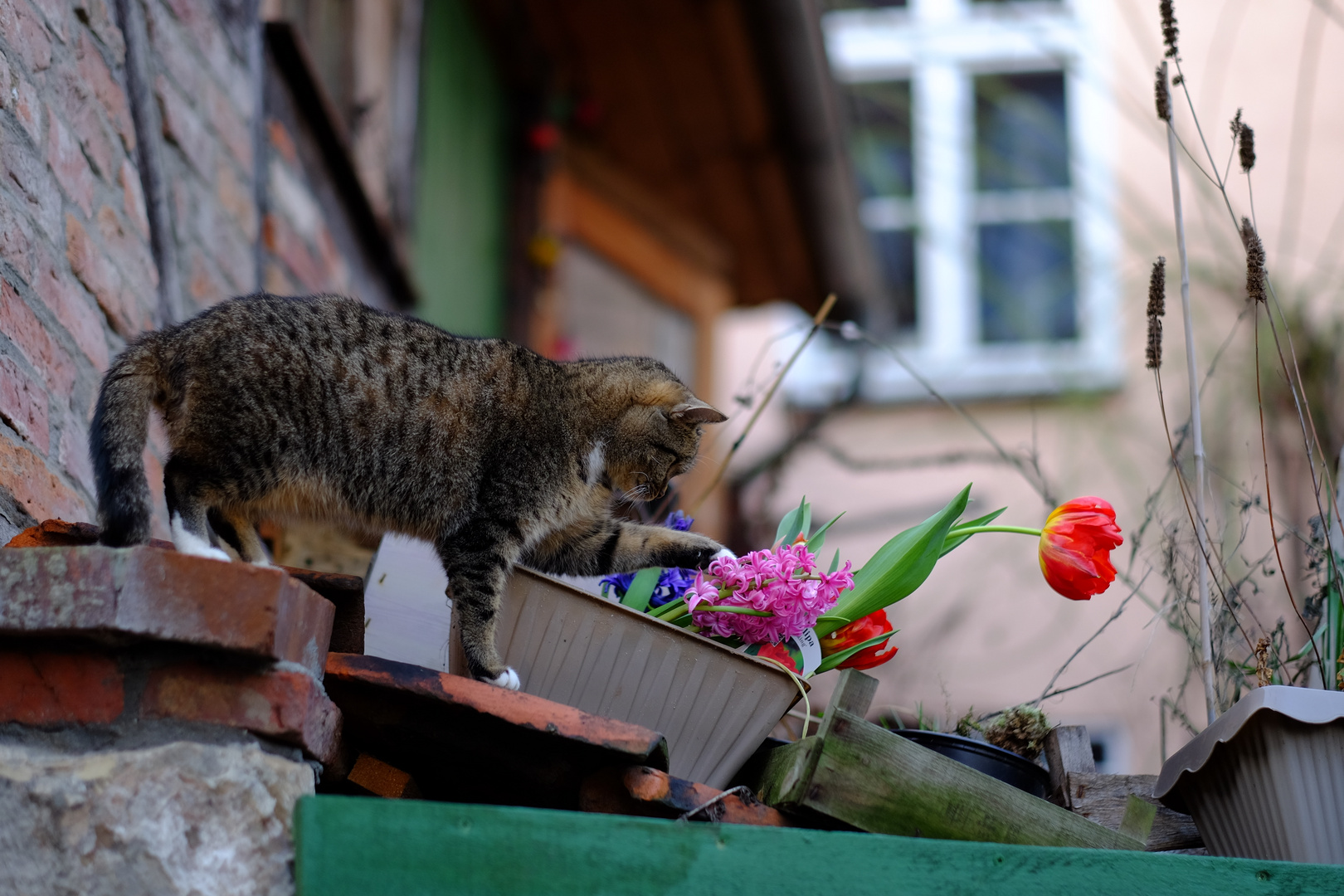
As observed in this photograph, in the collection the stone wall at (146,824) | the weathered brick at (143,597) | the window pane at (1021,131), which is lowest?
the stone wall at (146,824)

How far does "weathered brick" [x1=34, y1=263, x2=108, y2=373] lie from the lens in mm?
1985

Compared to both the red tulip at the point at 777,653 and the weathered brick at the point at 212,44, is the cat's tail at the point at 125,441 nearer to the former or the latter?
the red tulip at the point at 777,653

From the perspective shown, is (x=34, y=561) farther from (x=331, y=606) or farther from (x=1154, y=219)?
(x=1154, y=219)

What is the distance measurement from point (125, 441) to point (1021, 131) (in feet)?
23.3

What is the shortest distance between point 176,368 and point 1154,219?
19.2 feet

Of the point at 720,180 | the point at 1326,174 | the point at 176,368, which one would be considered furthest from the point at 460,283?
the point at 1326,174

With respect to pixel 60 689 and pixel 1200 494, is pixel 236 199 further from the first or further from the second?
pixel 1200 494

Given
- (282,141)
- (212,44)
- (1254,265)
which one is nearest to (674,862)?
(1254,265)

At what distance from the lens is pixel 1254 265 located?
1.80m

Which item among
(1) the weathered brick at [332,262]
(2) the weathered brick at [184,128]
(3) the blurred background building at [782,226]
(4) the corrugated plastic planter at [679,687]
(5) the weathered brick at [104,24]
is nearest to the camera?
(4) the corrugated plastic planter at [679,687]

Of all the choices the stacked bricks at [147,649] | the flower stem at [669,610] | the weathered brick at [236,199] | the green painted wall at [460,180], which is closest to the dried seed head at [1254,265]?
the flower stem at [669,610]

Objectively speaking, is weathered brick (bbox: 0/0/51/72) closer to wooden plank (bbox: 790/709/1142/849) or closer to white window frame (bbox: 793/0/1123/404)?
wooden plank (bbox: 790/709/1142/849)

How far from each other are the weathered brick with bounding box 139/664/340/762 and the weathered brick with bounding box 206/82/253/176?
180 centimetres

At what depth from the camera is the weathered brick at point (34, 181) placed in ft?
6.09
